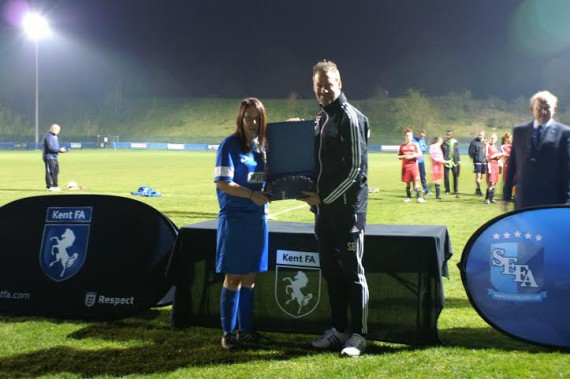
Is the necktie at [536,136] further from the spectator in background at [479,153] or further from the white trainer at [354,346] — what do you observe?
the spectator in background at [479,153]

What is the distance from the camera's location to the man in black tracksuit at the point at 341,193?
3.97 metres

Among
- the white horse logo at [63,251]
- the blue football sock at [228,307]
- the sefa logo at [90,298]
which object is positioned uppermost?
the white horse logo at [63,251]

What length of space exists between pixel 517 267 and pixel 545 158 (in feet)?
4.52

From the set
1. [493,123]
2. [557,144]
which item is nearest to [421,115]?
[493,123]

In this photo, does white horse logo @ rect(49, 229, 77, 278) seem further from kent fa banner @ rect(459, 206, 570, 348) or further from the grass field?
kent fa banner @ rect(459, 206, 570, 348)

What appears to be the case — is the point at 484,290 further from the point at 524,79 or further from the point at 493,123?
the point at 524,79

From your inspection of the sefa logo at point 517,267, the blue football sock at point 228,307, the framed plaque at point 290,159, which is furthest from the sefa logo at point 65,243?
the sefa logo at point 517,267

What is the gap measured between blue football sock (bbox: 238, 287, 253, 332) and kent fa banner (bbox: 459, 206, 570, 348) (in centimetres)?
158

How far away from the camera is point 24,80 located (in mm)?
99625

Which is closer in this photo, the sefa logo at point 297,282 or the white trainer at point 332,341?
the white trainer at point 332,341

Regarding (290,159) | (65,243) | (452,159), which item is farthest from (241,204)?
(452,159)

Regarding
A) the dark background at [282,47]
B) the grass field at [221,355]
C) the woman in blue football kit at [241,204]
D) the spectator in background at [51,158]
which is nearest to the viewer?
the grass field at [221,355]

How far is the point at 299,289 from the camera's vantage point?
4.63m

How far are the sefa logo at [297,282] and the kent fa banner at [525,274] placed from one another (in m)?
1.11
